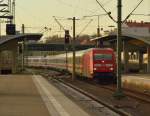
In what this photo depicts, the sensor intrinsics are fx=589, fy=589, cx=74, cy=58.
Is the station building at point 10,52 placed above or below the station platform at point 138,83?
above

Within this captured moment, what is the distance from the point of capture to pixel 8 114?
60.4 ft

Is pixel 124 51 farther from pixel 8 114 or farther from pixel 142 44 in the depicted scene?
pixel 8 114

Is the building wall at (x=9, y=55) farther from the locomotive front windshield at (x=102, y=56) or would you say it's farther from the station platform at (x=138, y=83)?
the station platform at (x=138, y=83)

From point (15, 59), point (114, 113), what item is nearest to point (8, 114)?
point (114, 113)

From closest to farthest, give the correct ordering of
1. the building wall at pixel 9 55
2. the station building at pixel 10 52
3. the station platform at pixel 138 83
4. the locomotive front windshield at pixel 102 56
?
the station platform at pixel 138 83
the locomotive front windshield at pixel 102 56
the station building at pixel 10 52
the building wall at pixel 9 55

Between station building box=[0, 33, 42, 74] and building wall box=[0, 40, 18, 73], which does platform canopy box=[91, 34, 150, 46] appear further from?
building wall box=[0, 40, 18, 73]

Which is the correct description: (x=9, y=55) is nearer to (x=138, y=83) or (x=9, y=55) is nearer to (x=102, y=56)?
(x=102, y=56)

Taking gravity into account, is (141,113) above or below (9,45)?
below

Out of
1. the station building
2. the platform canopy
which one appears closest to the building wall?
the station building

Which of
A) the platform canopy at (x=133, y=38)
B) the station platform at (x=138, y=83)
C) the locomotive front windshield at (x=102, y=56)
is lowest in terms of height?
the station platform at (x=138, y=83)

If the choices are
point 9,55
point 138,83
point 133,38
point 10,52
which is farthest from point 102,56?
point 9,55

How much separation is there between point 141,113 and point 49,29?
221 feet

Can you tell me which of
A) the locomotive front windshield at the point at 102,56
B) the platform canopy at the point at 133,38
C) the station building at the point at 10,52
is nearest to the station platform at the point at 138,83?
the locomotive front windshield at the point at 102,56

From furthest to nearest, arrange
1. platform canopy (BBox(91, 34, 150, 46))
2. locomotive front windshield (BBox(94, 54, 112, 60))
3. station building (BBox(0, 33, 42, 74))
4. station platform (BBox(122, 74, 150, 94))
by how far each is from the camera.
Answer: station building (BBox(0, 33, 42, 74)) → platform canopy (BBox(91, 34, 150, 46)) → locomotive front windshield (BBox(94, 54, 112, 60)) → station platform (BBox(122, 74, 150, 94))
